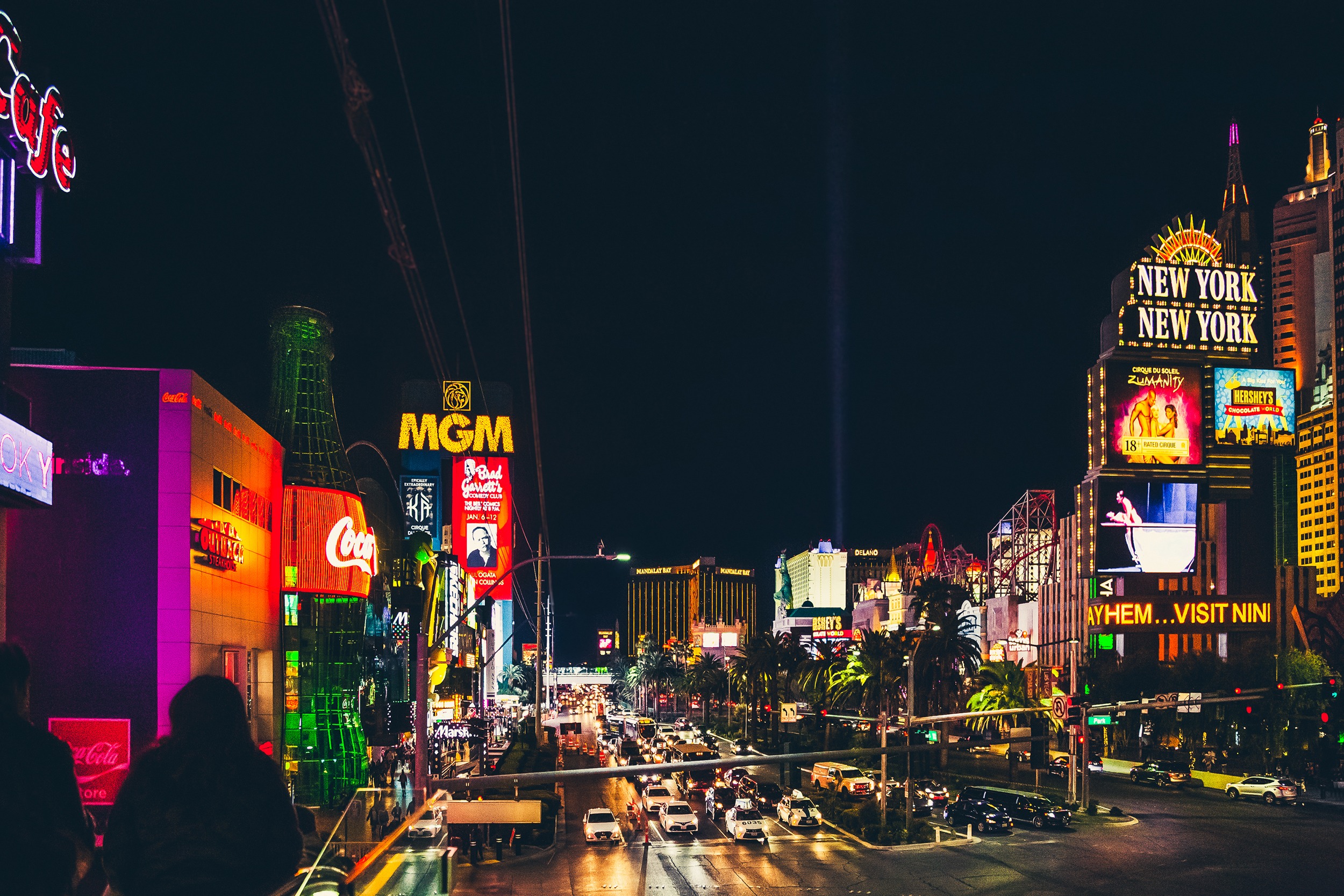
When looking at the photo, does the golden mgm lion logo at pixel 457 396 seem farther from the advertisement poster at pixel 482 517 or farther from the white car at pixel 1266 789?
the white car at pixel 1266 789

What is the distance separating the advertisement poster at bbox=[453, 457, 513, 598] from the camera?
103 m

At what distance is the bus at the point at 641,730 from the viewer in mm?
106062

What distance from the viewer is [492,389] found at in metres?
147

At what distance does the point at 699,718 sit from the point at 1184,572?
8872cm

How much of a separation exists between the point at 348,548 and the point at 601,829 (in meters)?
17.7

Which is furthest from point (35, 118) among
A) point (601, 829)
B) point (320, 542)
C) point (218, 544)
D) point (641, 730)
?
point (641, 730)

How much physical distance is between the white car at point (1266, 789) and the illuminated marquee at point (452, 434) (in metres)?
72.0

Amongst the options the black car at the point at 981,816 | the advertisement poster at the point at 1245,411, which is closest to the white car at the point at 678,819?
the black car at the point at 981,816

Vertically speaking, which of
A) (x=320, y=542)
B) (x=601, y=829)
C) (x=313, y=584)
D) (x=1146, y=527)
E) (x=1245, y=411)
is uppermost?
(x=1245, y=411)

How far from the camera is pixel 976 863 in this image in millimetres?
39719

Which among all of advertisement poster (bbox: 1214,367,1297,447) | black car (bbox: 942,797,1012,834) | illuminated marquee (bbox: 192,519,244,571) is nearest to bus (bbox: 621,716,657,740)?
black car (bbox: 942,797,1012,834)

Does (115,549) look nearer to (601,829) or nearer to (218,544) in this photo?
(218,544)

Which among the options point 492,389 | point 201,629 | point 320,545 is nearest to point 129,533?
point 201,629

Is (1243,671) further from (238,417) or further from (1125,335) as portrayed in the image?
(238,417)
